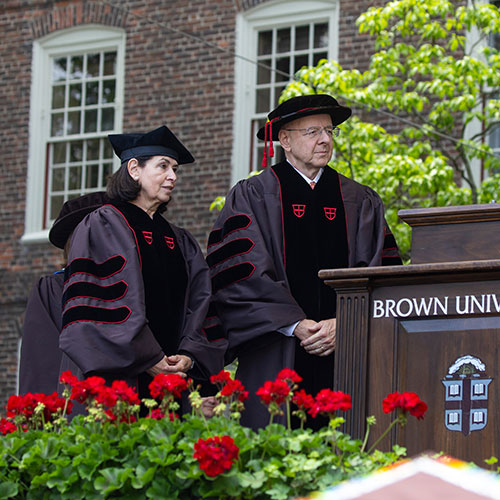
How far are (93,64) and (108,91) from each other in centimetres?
41

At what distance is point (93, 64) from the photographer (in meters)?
14.3

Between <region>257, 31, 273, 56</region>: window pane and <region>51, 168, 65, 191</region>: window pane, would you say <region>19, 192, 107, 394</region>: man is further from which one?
<region>51, 168, 65, 191</region>: window pane

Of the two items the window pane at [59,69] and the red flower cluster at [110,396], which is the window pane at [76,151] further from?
the red flower cluster at [110,396]

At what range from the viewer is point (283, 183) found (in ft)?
17.8

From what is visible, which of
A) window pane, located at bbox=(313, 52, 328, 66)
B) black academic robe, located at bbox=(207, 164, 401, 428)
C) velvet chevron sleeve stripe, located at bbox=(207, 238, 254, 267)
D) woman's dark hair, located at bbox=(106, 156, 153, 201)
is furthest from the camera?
window pane, located at bbox=(313, 52, 328, 66)

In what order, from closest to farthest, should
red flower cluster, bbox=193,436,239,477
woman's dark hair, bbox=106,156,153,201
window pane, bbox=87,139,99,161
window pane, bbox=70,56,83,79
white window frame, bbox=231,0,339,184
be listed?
red flower cluster, bbox=193,436,239,477, woman's dark hair, bbox=106,156,153,201, white window frame, bbox=231,0,339,184, window pane, bbox=87,139,99,161, window pane, bbox=70,56,83,79

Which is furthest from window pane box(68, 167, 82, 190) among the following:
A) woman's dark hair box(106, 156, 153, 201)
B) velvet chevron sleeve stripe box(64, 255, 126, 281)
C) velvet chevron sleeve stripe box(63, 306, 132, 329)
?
velvet chevron sleeve stripe box(63, 306, 132, 329)

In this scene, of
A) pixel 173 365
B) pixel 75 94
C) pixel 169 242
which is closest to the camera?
pixel 173 365

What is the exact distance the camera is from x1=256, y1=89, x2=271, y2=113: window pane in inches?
521

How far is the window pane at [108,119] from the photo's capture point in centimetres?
1406

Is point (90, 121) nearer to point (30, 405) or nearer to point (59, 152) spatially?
point (59, 152)

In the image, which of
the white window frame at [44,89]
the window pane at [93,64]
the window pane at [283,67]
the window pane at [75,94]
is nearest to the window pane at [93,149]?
the white window frame at [44,89]

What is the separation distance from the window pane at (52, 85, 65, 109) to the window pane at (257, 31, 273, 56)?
101 inches

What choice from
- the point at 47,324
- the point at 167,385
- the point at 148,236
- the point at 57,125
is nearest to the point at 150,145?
the point at 148,236
